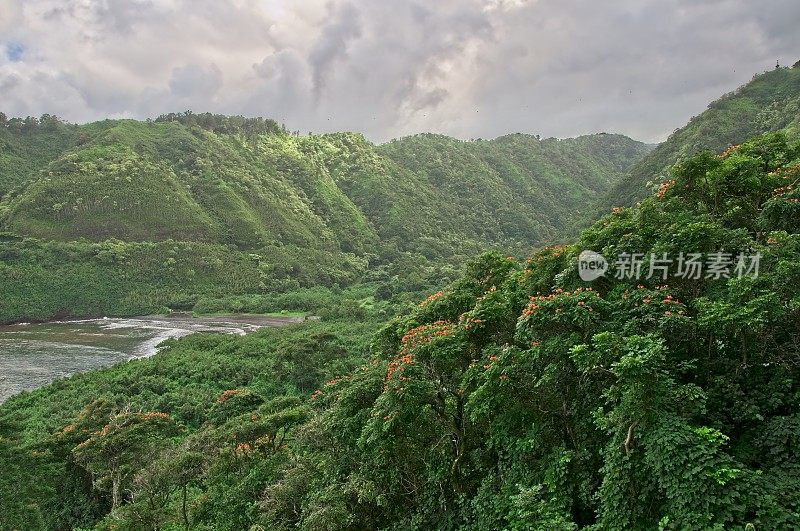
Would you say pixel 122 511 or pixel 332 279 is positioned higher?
pixel 332 279

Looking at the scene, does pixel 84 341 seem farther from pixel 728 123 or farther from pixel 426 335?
pixel 728 123

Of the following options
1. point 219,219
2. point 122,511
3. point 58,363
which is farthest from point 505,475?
point 219,219

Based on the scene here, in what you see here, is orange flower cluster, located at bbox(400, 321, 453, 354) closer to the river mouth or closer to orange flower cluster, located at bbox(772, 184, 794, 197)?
orange flower cluster, located at bbox(772, 184, 794, 197)

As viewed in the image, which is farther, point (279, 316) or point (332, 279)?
point (332, 279)

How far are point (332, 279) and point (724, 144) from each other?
66088mm

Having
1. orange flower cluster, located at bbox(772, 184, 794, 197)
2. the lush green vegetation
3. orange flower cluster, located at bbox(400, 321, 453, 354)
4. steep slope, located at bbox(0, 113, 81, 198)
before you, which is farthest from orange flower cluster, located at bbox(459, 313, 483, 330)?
steep slope, located at bbox(0, 113, 81, 198)

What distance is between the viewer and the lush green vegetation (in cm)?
669

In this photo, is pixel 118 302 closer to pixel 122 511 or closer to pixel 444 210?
pixel 122 511

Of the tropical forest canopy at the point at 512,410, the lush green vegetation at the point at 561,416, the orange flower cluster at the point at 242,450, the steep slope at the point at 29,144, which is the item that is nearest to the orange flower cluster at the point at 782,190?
the lush green vegetation at the point at 561,416

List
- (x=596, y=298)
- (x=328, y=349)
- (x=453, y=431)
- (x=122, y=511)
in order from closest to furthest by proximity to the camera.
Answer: (x=596, y=298)
(x=453, y=431)
(x=122, y=511)
(x=328, y=349)

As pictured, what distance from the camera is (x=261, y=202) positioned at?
118m

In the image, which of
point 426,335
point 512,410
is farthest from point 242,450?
point 512,410

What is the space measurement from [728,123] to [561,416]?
86889mm

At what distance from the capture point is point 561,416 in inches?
351
